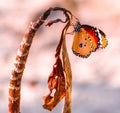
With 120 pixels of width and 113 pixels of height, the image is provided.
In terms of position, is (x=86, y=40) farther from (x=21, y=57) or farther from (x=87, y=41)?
(x=21, y=57)

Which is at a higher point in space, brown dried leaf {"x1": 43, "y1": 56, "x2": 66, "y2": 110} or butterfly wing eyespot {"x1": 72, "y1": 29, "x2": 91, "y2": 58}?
butterfly wing eyespot {"x1": 72, "y1": 29, "x2": 91, "y2": 58}

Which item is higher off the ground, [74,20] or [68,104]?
[74,20]

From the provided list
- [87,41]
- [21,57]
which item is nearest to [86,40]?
[87,41]

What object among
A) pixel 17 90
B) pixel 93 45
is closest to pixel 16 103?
pixel 17 90

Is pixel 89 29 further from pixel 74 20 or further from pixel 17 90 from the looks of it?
pixel 17 90
